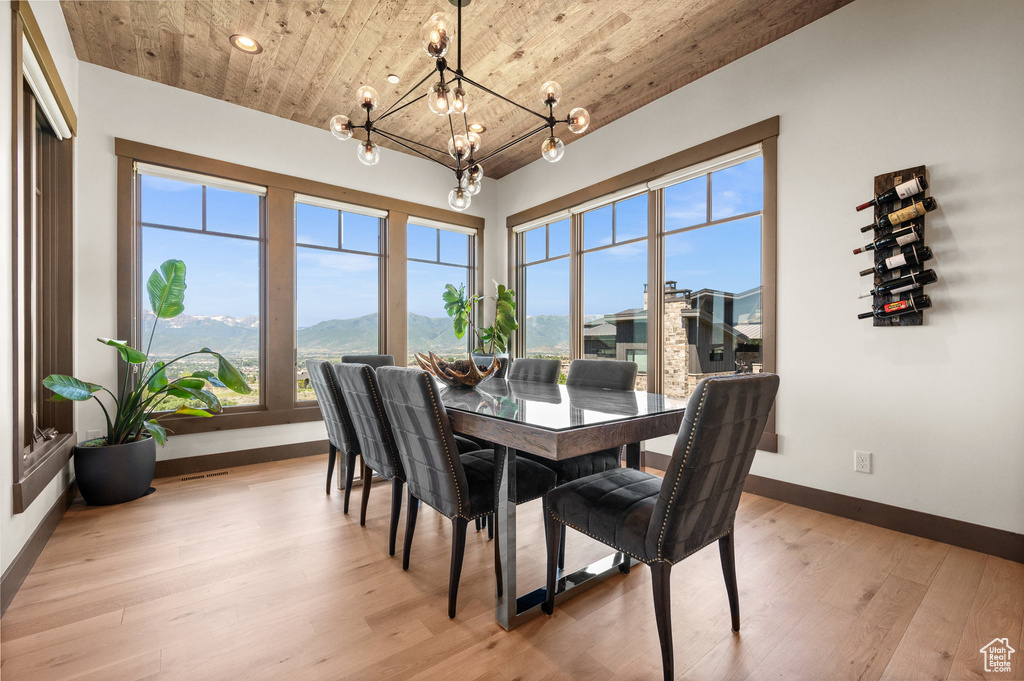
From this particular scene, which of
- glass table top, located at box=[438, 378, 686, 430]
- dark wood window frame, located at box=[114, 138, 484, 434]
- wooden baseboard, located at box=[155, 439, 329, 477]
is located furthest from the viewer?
wooden baseboard, located at box=[155, 439, 329, 477]

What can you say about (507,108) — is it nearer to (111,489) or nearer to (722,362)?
(722,362)

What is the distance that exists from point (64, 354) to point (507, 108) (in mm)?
3744

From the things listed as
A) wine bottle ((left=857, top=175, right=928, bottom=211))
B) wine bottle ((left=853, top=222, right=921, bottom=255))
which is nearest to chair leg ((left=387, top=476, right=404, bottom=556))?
wine bottle ((left=853, top=222, right=921, bottom=255))

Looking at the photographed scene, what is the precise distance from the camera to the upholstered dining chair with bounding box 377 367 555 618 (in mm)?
1702

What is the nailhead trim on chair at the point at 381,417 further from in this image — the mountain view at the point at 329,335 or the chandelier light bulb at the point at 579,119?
the mountain view at the point at 329,335

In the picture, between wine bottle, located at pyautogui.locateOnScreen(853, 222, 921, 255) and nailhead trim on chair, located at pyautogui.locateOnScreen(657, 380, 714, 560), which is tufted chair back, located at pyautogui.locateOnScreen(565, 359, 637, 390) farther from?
wine bottle, located at pyautogui.locateOnScreen(853, 222, 921, 255)

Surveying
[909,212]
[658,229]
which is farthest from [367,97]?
[909,212]

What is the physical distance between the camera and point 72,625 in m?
1.71

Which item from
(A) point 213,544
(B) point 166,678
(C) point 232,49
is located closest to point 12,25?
(C) point 232,49

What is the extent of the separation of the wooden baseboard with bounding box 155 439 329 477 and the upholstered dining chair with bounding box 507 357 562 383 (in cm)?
221

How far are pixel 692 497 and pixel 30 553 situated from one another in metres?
2.90

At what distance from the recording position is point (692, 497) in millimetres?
1377

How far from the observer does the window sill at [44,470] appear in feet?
6.64

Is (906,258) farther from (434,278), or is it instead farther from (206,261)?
(206,261)
